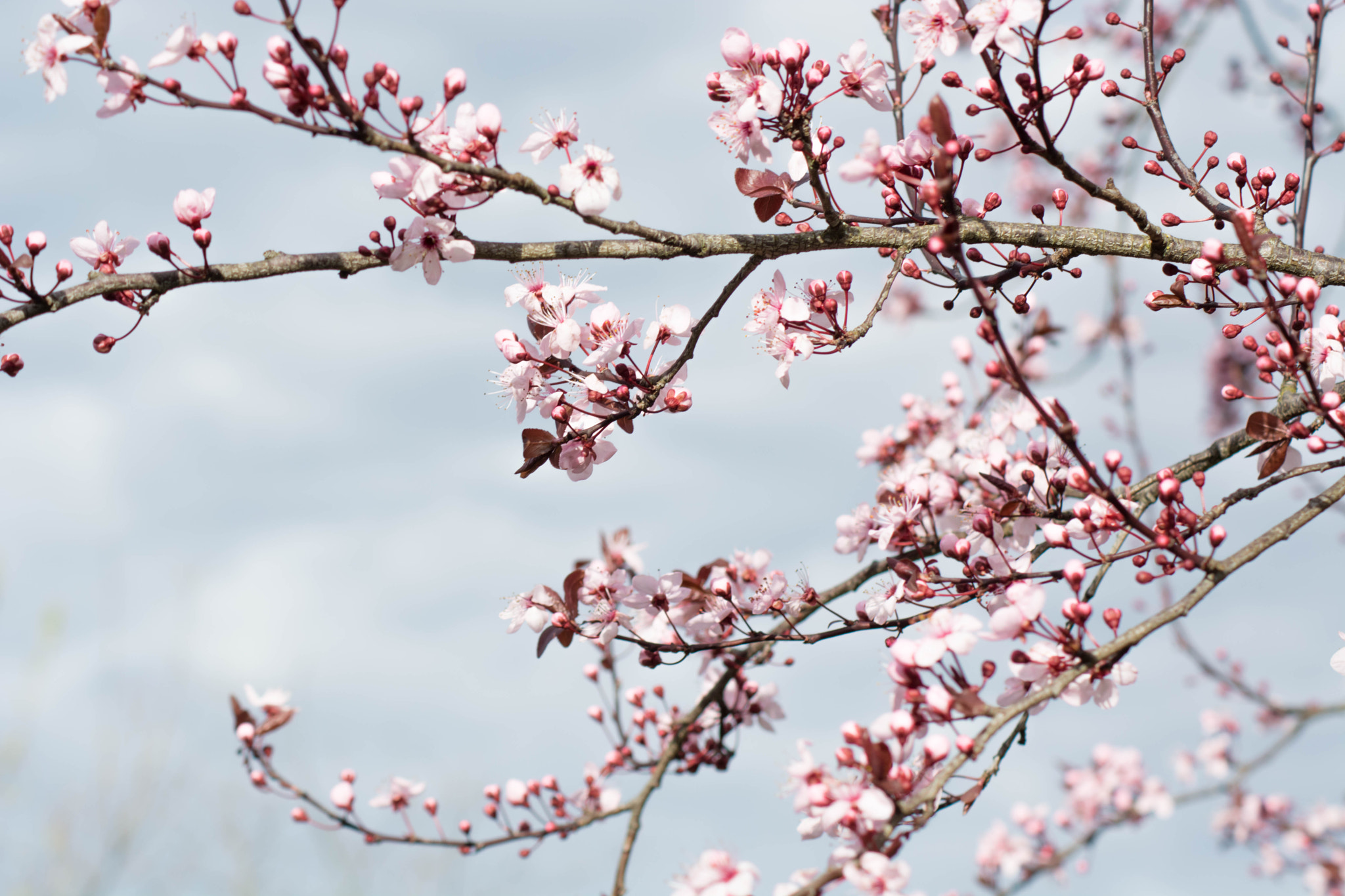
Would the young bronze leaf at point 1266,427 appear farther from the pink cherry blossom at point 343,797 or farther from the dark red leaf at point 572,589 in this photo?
the pink cherry blossom at point 343,797

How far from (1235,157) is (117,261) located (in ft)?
10.1

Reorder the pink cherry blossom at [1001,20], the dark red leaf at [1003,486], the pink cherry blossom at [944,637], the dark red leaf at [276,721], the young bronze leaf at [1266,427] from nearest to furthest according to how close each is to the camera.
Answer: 1. the pink cherry blossom at [944,637]
2. the pink cherry blossom at [1001,20]
3. the young bronze leaf at [1266,427]
4. the dark red leaf at [1003,486]
5. the dark red leaf at [276,721]

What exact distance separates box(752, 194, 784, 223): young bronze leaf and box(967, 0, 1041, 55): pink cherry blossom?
23.6 inches

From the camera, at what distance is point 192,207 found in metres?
2.37

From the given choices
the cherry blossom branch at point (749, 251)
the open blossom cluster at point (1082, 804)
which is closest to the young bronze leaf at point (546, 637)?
the cherry blossom branch at point (749, 251)

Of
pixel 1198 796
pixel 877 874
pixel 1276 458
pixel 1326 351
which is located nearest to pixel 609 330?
pixel 877 874

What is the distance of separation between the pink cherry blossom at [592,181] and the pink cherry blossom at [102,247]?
115 centimetres

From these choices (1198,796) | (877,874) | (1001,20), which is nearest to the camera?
(877,874)

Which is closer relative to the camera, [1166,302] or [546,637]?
[1166,302]

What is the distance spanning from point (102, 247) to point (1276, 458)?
9.85ft

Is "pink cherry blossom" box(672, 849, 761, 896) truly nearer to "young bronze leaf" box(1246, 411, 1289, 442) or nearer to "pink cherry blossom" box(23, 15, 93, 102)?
"young bronze leaf" box(1246, 411, 1289, 442)

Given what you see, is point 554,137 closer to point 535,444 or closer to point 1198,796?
point 535,444

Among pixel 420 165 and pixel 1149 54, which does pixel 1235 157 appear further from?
pixel 420 165

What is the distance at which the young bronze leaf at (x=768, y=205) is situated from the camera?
262cm
